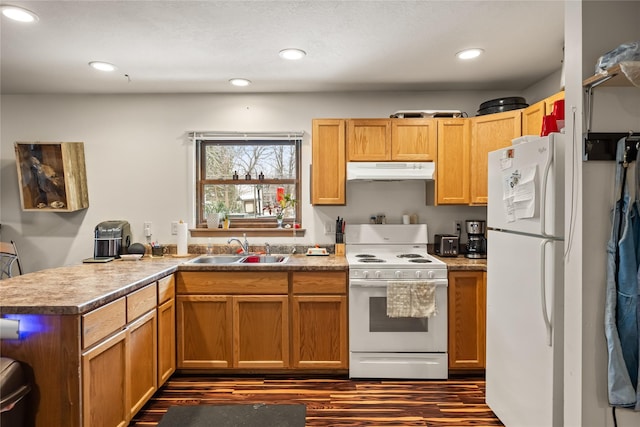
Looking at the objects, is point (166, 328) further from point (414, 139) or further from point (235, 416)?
point (414, 139)

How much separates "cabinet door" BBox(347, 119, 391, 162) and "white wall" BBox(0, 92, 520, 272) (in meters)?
0.35

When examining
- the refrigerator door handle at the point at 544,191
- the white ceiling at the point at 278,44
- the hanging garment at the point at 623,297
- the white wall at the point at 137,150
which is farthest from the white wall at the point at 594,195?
the white wall at the point at 137,150

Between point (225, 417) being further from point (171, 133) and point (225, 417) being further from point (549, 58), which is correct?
point (549, 58)

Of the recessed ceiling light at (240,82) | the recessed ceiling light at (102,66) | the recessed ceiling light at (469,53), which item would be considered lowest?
the recessed ceiling light at (102,66)

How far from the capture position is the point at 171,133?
366 centimetres

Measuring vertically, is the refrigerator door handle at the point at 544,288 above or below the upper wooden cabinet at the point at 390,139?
below

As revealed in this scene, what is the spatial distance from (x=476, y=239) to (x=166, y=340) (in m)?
2.69

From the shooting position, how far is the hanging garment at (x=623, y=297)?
1.49 meters

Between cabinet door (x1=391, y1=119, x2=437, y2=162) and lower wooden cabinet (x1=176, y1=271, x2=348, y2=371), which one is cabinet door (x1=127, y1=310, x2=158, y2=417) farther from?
cabinet door (x1=391, y1=119, x2=437, y2=162)

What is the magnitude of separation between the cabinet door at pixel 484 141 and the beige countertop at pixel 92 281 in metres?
1.33

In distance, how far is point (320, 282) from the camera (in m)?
2.94

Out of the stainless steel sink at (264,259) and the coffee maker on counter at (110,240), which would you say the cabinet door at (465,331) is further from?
the coffee maker on counter at (110,240)

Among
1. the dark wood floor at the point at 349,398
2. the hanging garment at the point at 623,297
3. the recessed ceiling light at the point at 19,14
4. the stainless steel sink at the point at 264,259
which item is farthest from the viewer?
the stainless steel sink at the point at 264,259

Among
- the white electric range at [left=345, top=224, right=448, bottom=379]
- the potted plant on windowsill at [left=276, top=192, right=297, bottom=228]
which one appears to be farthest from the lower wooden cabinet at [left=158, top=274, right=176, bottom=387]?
the white electric range at [left=345, top=224, right=448, bottom=379]
